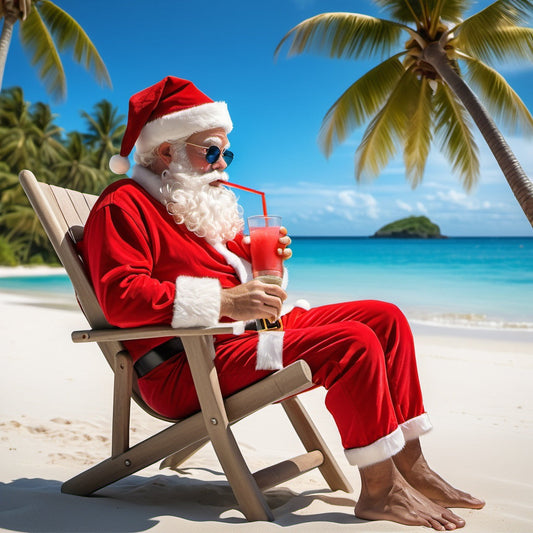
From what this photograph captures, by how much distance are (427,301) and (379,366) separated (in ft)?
63.6

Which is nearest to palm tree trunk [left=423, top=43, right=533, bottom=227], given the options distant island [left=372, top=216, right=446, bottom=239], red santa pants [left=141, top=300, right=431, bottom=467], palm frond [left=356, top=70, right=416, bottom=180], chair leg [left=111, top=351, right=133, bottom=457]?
palm frond [left=356, top=70, right=416, bottom=180]

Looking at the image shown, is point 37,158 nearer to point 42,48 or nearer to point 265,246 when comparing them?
point 42,48

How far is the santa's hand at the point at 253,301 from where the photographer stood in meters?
2.02

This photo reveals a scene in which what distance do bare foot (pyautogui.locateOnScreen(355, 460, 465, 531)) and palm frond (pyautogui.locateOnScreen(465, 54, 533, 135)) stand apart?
30.5 ft

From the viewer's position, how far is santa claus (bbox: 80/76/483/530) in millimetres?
1911

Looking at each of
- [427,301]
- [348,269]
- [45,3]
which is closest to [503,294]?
[427,301]

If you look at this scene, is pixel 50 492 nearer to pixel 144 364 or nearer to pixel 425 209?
pixel 144 364

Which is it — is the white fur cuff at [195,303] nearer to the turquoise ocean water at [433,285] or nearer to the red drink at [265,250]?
the red drink at [265,250]

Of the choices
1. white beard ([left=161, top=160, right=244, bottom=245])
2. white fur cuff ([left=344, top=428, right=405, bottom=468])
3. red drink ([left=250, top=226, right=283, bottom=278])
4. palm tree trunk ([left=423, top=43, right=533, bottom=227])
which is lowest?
white fur cuff ([left=344, top=428, right=405, bottom=468])

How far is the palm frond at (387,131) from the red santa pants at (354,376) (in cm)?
909

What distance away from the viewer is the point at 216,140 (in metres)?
2.47

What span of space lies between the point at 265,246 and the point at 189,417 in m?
0.65

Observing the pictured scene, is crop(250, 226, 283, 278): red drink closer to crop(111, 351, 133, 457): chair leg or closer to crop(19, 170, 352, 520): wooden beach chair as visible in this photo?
crop(19, 170, 352, 520): wooden beach chair

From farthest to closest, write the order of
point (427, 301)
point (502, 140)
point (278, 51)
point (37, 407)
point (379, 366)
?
1. point (427, 301)
2. point (278, 51)
3. point (502, 140)
4. point (37, 407)
5. point (379, 366)
